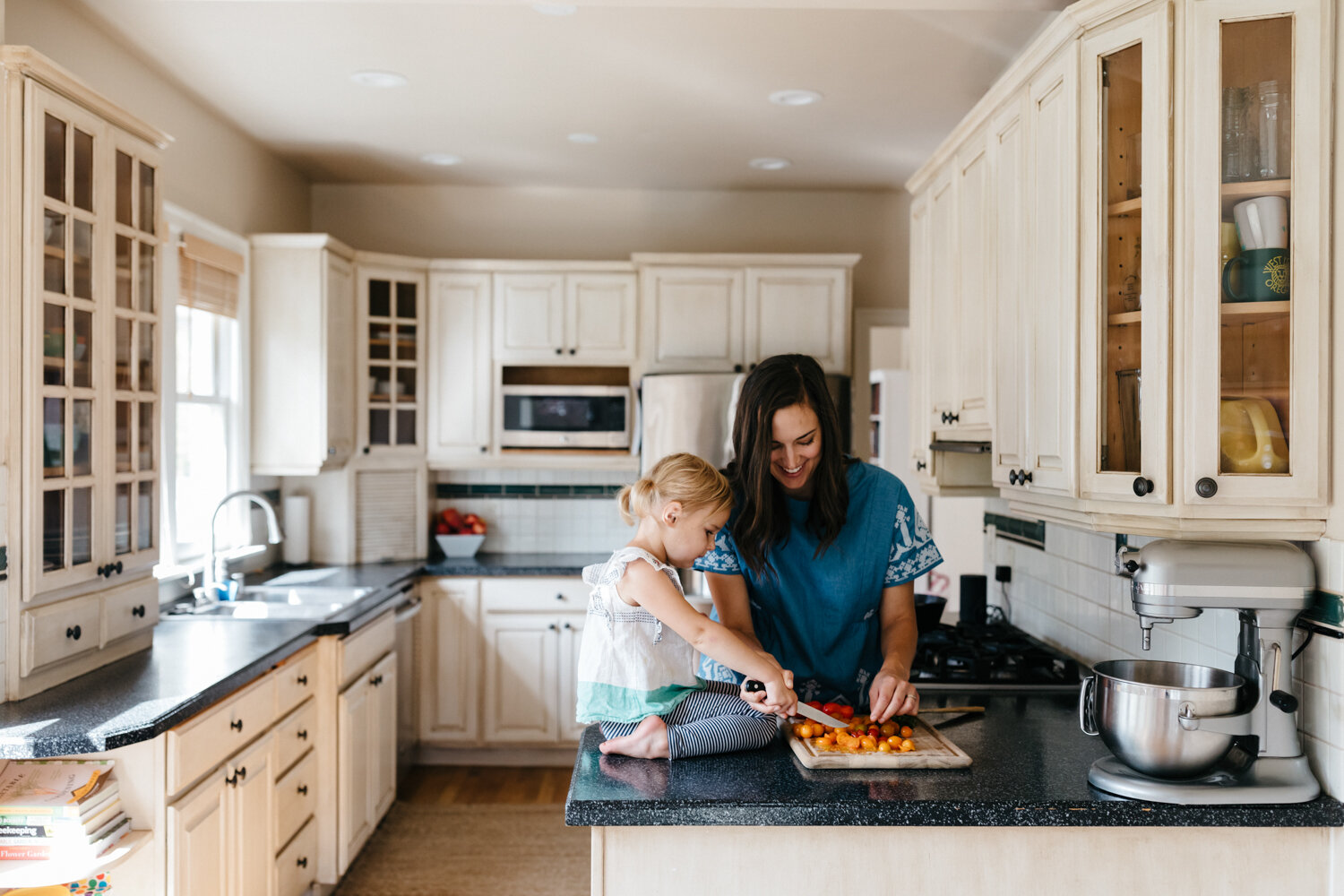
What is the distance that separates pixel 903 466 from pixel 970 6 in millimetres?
3572

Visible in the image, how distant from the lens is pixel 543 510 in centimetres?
488

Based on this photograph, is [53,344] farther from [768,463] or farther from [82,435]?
[768,463]

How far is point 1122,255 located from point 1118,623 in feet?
3.23

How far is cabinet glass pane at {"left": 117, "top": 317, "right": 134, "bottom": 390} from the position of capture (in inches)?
97.1

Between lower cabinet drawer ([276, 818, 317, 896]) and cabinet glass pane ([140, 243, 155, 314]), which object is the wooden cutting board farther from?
cabinet glass pane ([140, 243, 155, 314])

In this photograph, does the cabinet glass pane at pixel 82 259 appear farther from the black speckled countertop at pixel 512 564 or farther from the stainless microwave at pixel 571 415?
the stainless microwave at pixel 571 415

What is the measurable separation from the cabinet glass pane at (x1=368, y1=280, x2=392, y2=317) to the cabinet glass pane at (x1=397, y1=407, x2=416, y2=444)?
0.44 metres

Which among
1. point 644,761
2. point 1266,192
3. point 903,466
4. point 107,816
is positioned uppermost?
point 1266,192

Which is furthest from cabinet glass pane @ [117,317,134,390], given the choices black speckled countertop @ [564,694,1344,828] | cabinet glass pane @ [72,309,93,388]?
black speckled countertop @ [564,694,1344,828]

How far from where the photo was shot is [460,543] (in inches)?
181

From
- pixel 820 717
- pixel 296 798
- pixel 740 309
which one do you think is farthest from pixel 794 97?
pixel 296 798

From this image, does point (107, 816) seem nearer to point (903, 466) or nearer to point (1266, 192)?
point (1266, 192)

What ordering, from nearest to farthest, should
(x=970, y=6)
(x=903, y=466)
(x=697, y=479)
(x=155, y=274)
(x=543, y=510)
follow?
(x=697, y=479) < (x=970, y=6) < (x=155, y=274) < (x=543, y=510) < (x=903, y=466)

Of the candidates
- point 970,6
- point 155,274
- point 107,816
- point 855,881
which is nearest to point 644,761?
point 855,881
